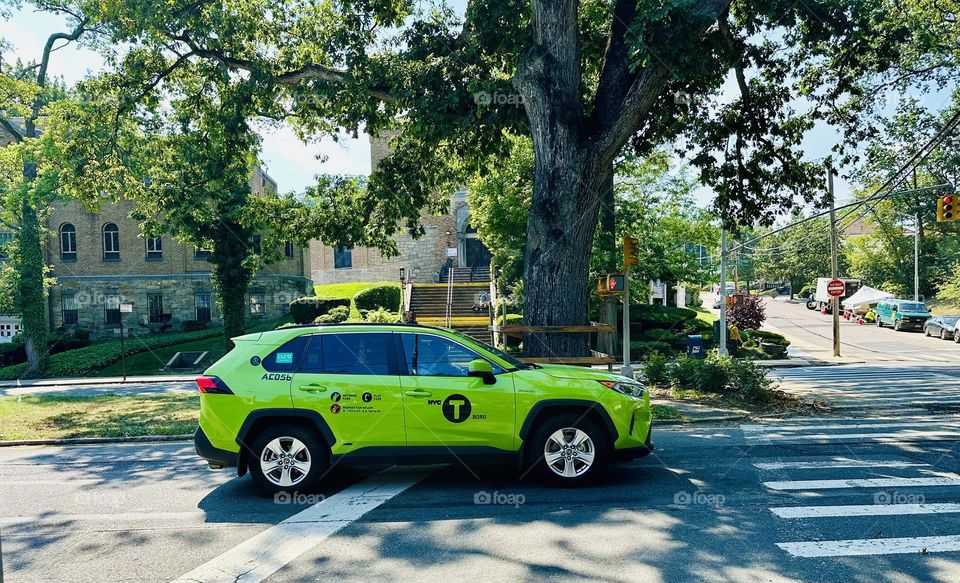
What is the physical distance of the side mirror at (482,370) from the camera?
265 inches

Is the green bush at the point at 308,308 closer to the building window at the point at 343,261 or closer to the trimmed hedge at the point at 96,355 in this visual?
the trimmed hedge at the point at 96,355

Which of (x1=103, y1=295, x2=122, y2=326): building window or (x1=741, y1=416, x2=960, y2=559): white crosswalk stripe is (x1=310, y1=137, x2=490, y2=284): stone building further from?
(x1=741, y1=416, x2=960, y2=559): white crosswalk stripe

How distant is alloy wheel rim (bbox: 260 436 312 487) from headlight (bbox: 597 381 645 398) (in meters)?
3.15

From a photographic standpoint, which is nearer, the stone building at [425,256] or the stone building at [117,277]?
the stone building at [117,277]

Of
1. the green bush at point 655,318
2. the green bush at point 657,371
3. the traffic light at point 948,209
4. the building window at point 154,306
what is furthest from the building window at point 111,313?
the traffic light at point 948,209

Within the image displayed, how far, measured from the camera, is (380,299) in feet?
115

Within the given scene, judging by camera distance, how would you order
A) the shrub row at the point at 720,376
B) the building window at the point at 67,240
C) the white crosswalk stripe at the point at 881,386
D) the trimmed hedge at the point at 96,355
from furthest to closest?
the building window at the point at 67,240, the trimmed hedge at the point at 96,355, the white crosswalk stripe at the point at 881,386, the shrub row at the point at 720,376

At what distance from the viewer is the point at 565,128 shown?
11656 millimetres

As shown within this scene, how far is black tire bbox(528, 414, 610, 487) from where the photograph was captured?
686 centimetres

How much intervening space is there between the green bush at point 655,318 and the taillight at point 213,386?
87.4ft

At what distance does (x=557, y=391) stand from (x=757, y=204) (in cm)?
1177
